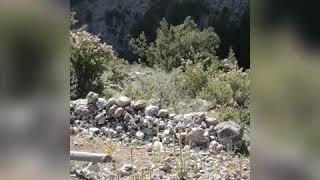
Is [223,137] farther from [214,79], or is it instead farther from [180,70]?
[180,70]

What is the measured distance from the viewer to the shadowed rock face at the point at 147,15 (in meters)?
10.4

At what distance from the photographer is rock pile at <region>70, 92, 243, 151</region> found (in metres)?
4.15

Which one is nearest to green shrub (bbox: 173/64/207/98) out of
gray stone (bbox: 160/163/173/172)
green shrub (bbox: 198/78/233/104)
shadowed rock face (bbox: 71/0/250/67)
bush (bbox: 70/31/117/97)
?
green shrub (bbox: 198/78/233/104)

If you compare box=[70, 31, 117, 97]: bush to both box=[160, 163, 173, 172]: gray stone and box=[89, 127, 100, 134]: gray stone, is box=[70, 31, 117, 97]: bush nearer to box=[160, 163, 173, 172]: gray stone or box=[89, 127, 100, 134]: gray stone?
box=[89, 127, 100, 134]: gray stone

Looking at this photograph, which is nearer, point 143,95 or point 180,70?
point 143,95

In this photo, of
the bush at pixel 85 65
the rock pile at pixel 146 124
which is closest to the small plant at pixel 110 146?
the rock pile at pixel 146 124

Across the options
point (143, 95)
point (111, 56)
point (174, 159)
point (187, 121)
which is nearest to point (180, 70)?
point (111, 56)

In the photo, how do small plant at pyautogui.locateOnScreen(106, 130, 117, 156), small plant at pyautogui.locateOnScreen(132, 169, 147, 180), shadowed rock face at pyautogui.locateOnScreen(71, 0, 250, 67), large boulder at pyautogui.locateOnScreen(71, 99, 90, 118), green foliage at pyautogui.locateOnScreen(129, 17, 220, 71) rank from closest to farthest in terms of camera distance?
small plant at pyautogui.locateOnScreen(132, 169, 147, 180) < small plant at pyautogui.locateOnScreen(106, 130, 117, 156) < large boulder at pyautogui.locateOnScreen(71, 99, 90, 118) < green foliage at pyautogui.locateOnScreen(129, 17, 220, 71) < shadowed rock face at pyautogui.locateOnScreen(71, 0, 250, 67)

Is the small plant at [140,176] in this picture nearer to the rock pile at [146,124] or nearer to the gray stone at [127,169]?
the gray stone at [127,169]

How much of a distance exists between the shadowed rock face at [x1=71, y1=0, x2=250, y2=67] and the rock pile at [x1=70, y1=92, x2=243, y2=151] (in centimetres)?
523

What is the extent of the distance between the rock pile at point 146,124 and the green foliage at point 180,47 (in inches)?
→ 91.3
